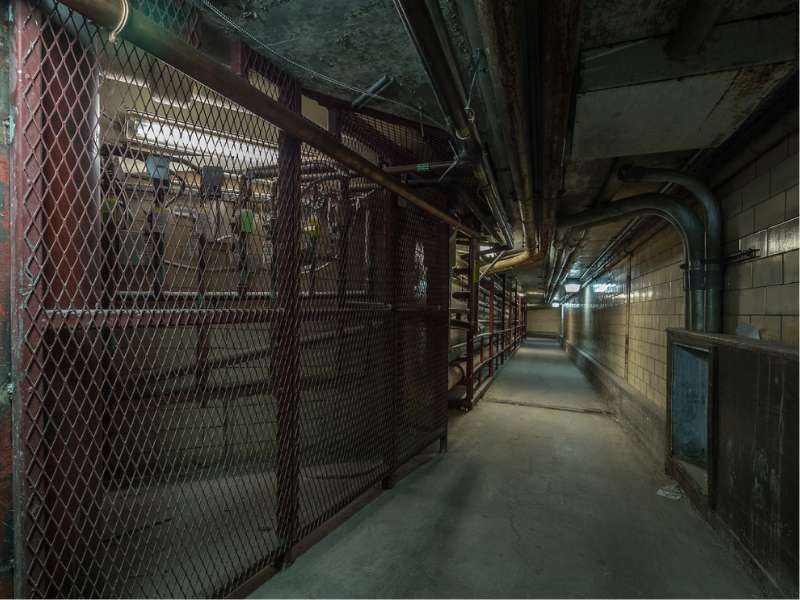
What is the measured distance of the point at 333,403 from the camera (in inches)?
100

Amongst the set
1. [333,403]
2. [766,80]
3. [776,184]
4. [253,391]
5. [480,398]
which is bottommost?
[480,398]

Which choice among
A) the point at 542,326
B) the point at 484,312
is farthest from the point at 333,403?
the point at 542,326

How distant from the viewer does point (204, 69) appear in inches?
54.8

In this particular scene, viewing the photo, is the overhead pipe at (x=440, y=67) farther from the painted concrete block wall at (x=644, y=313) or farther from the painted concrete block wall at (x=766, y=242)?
the painted concrete block wall at (x=644, y=313)

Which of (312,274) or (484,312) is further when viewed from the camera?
(484,312)

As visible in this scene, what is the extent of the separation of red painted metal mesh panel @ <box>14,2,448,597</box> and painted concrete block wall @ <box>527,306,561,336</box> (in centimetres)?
2537

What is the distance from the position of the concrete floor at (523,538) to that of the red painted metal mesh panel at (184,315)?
262mm

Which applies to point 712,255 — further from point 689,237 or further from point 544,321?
Answer: point 544,321

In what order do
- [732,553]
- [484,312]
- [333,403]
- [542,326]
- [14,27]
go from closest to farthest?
[14,27], [732,553], [333,403], [484,312], [542,326]

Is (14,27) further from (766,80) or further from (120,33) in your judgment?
(766,80)

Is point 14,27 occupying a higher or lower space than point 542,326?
higher

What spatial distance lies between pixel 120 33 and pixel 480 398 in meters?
5.95

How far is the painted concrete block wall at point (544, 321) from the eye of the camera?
26.7 metres

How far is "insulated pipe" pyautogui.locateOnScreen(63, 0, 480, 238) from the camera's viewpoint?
1113 mm
